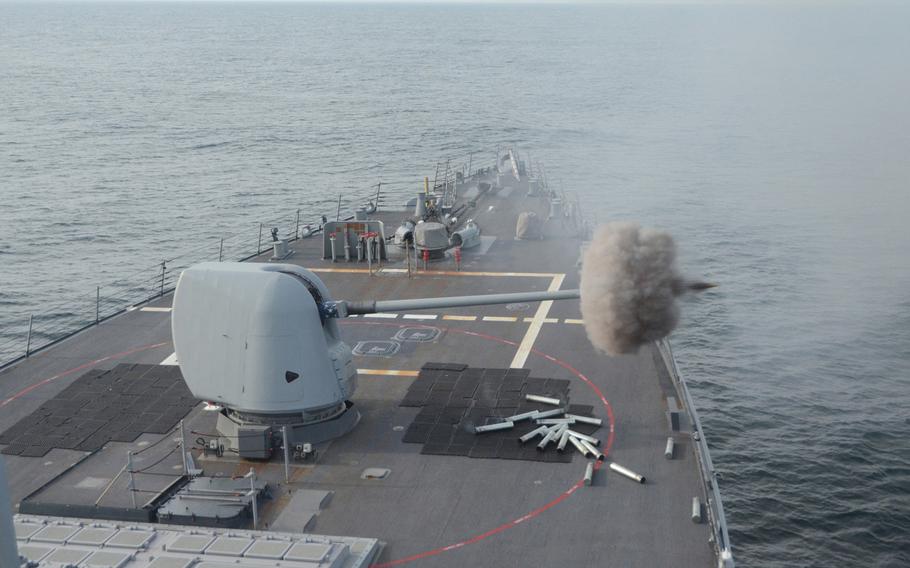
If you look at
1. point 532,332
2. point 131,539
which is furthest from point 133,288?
point 131,539

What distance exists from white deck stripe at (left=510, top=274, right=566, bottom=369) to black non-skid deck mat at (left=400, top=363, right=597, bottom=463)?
3.19 feet

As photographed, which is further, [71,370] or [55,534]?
[71,370]

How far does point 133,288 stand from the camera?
4519cm

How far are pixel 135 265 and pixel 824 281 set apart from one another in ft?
105

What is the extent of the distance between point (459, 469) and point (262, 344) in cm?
425

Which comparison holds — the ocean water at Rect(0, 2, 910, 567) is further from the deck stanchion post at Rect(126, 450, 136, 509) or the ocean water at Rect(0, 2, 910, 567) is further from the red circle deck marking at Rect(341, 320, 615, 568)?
the deck stanchion post at Rect(126, 450, 136, 509)

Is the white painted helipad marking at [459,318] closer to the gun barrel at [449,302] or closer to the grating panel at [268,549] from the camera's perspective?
the gun barrel at [449,302]

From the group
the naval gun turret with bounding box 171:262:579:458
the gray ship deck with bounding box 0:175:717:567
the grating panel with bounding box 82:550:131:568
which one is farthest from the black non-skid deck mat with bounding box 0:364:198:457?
the grating panel with bounding box 82:550:131:568

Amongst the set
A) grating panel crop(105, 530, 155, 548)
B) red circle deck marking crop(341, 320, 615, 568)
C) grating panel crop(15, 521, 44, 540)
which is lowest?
red circle deck marking crop(341, 320, 615, 568)

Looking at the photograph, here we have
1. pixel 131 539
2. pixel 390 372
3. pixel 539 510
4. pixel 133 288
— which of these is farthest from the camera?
pixel 133 288

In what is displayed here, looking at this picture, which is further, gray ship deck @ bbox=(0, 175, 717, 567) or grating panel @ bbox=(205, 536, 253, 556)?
gray ship deck @ bbox=(0, 175, 717, 567)

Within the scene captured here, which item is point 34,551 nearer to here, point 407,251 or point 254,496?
point 254,496

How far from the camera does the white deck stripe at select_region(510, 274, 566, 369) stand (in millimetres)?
24031

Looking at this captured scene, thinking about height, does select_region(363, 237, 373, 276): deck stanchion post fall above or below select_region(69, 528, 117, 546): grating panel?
above
